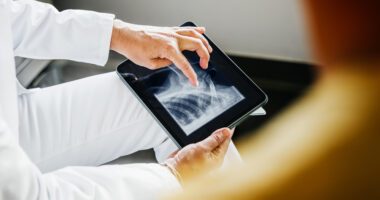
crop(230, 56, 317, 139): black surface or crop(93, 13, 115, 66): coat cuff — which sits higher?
crop(93, 13, 115, 66): coat cuff

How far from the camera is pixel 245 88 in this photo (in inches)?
31.4

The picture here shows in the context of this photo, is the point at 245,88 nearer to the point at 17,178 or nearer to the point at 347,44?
the point at 17,178

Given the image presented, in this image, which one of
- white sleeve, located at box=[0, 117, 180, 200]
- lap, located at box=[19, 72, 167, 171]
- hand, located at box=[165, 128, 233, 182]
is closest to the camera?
white sleeve, located at box=[0, 117, 180, 200]

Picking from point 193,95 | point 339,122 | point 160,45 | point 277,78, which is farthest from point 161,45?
point 277,78

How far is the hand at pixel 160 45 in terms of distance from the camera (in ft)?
2.60

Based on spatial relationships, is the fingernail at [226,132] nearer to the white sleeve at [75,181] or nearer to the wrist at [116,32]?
the white sleeve at [75,181]

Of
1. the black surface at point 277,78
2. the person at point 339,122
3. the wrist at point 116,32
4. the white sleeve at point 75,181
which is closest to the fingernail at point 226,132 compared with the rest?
the white sleeve at point 75,181

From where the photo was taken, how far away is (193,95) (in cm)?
82

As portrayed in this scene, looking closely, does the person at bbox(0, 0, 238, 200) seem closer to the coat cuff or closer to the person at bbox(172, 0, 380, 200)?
the coat cuff

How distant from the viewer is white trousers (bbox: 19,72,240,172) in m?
0.80

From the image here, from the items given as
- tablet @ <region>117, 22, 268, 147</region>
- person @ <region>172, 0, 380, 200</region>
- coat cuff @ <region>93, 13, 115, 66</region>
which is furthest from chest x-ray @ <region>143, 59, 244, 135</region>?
person @ <region>172, 0, 380, 200</region>

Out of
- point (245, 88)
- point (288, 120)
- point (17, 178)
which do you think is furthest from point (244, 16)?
point (288, 120)

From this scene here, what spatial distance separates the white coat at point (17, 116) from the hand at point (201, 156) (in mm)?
30

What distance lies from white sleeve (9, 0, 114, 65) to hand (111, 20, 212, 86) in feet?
0.09
